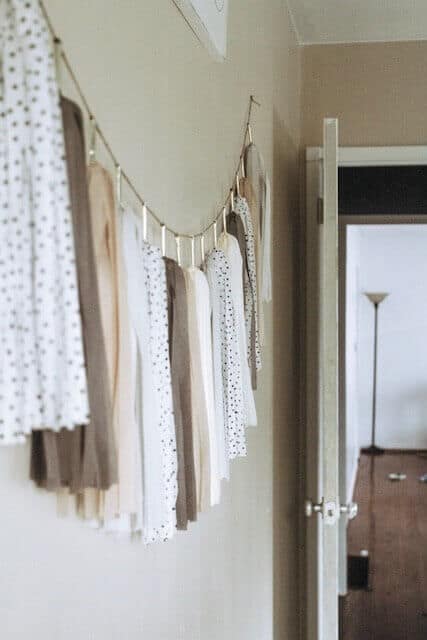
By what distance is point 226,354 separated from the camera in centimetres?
151

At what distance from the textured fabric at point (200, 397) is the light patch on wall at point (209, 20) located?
416 millimetres

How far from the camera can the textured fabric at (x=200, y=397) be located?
1.29 m

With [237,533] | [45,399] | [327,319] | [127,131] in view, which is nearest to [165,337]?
[127,131]

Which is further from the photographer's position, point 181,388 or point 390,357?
point 390,357

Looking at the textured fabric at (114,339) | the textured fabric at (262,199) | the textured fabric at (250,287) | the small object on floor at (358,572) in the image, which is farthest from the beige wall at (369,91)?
the small object on floor at (358,572)

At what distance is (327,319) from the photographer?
7.95ft

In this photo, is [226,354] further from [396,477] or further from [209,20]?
[396,477]

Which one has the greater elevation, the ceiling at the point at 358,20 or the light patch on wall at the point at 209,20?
the ceiling at the point at 358,20

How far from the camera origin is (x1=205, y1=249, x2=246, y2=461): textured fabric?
1.46 meters

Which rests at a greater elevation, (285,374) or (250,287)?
(250,287)

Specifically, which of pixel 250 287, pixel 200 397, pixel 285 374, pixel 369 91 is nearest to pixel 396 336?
pixel 369 91

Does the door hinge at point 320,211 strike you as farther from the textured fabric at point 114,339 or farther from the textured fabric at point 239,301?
the textured fabric at point 114,339

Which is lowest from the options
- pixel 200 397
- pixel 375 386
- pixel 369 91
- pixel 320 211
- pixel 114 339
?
pixel 375 386

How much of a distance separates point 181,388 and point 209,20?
64 centimetres
